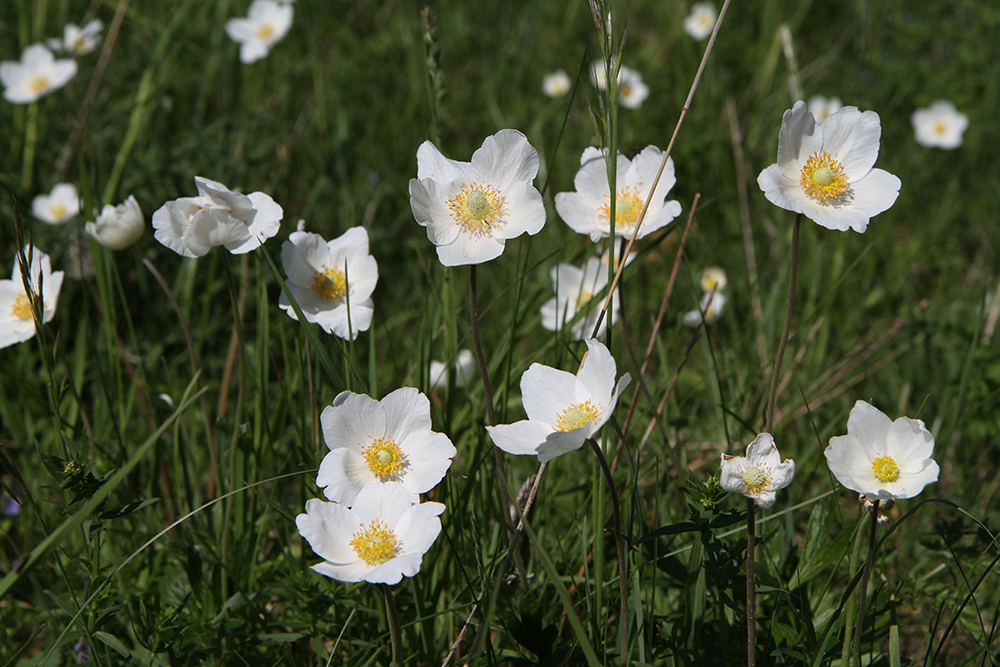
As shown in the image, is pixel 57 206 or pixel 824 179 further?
pixel 57 206

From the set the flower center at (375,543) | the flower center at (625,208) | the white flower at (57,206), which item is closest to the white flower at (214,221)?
the flower center at (375,543)

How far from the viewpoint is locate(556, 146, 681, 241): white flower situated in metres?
1.85

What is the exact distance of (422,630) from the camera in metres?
1.71

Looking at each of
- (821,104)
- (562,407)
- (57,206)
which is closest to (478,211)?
(562,407)

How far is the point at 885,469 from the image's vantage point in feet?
4.76

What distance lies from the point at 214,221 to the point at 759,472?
1.17m

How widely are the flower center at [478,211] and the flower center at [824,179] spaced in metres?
0.64

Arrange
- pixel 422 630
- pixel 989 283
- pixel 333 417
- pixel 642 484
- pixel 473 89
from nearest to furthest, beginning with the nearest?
pixel 333 417 < pixel 422 630 < pixel 642 484 < pixel 989 283 < pixel 473 89

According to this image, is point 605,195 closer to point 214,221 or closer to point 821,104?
point 214,221

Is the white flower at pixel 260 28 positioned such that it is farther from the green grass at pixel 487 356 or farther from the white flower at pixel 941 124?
the white flower at pixel 941 124

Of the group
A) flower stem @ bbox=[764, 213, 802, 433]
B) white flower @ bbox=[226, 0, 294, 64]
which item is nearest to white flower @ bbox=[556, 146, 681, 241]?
flower stem @ bbox=[764, 213, 802, 433]

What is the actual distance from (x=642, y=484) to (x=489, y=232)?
4.00 ft

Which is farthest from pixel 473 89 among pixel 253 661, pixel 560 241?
pixel 253 661

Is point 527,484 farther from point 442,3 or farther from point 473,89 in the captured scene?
point 442,3
